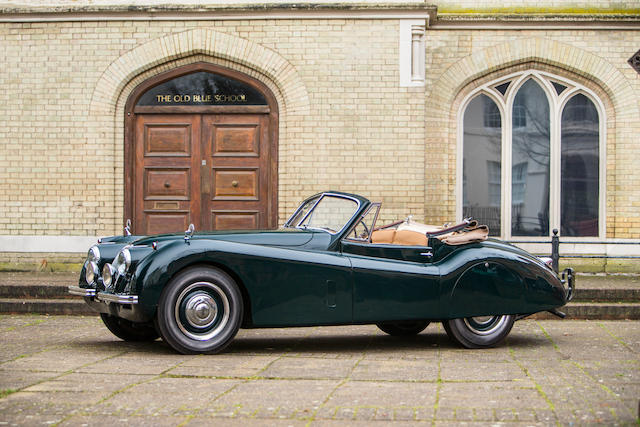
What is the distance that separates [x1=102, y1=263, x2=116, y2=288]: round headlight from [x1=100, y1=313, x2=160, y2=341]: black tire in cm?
63

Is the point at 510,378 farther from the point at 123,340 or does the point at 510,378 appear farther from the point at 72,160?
the point at 72,160

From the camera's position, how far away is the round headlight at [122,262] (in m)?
7.12

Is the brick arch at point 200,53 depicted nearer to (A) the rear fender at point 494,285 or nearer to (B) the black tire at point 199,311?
(A) the rear fender at point 494,285

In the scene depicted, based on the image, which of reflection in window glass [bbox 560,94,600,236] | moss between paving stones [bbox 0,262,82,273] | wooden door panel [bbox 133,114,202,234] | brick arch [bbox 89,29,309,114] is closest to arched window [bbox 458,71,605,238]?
reflection in window glass [bbox 560,94,600,236]

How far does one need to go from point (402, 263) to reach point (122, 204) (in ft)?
26.9

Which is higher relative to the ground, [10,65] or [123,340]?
[10,65]

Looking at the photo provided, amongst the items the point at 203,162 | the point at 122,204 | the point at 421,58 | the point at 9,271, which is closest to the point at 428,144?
the point at 421,58

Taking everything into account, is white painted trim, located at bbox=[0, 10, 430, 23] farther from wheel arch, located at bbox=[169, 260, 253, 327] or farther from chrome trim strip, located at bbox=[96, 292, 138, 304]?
chrome trim strip, located at bbox=[96, 292, 138, 304]

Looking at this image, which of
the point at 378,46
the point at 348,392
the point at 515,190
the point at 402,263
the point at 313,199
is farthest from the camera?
the point at 515,190

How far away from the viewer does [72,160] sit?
1475 centimetres

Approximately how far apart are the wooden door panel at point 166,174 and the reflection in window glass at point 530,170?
17.8 feet

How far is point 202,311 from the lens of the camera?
23.1 feet

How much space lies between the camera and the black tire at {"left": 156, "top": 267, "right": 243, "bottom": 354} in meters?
6.97

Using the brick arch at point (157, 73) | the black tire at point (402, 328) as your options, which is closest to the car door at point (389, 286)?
the black tire at point (402, 328)
